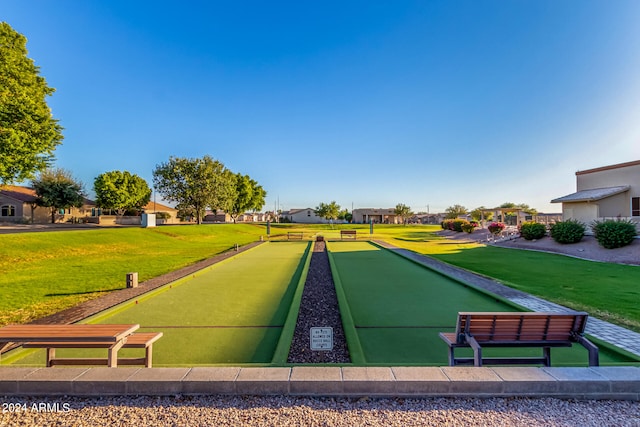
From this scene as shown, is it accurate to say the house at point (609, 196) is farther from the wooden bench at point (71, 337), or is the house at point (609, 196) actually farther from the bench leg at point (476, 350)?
the wooden bench at point (71, 337)

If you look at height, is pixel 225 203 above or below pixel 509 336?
above

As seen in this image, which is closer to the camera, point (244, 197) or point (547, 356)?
point (547, 356)

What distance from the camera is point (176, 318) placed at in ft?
18.2

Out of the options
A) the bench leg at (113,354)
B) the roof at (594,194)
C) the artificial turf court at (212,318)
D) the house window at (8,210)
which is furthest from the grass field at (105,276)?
the house window at (8,210)

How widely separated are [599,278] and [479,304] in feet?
21.3

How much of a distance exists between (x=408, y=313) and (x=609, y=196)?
22.1 m

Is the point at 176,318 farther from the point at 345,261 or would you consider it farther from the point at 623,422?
the point at 345,261

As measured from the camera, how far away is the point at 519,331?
329 centimetres

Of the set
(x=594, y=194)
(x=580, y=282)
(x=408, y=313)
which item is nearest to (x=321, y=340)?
(x=408, y=313)

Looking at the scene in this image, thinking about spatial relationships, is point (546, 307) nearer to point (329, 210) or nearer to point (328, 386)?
point (328, 386)

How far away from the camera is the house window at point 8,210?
1448 inches

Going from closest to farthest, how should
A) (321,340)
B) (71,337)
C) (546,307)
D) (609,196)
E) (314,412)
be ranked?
(314,412)
(71,337)
(321,340)
(546,307)
(609,196)

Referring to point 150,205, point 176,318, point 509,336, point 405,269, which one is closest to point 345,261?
point 405,269

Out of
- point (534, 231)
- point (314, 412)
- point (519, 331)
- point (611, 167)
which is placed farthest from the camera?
point (534, 231)
